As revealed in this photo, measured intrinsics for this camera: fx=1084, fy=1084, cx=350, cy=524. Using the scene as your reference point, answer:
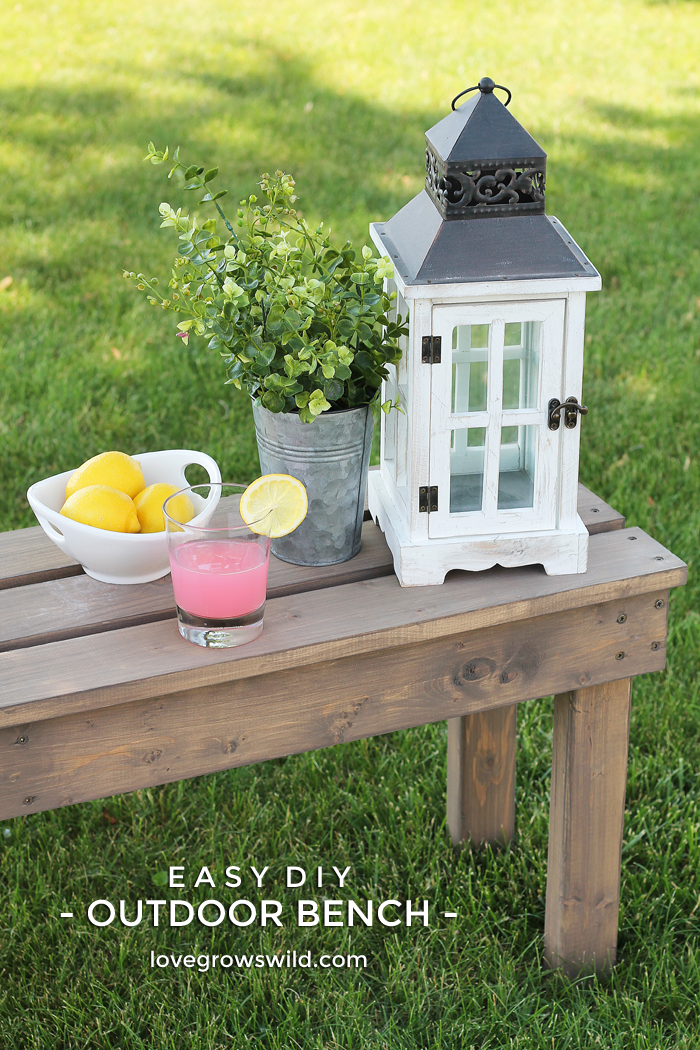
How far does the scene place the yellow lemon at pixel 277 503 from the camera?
120 cm

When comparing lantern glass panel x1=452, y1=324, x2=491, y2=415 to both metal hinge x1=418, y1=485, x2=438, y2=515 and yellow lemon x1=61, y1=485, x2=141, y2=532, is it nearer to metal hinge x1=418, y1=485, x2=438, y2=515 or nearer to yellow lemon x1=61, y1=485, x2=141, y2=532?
metal hinge x1=418, y1=485, x2=438, y2=515

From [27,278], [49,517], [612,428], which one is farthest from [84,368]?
[49,517]

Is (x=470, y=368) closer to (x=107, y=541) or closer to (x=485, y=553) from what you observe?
(x=485, y=553)

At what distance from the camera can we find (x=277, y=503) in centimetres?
120

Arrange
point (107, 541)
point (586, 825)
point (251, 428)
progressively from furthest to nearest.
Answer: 1. point (251, 428)
2. point (586, 825)
3. point (107, 541)

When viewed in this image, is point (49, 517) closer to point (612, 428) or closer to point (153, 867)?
point (153, 867)

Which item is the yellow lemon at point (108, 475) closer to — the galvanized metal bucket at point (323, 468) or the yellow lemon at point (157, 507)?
the yellow lemon at point (157, 507)

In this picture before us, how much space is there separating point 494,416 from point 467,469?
0.09 m

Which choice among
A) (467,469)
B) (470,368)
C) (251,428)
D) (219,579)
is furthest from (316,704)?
(251,428)

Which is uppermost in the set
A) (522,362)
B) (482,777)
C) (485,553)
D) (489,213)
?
(489,213)

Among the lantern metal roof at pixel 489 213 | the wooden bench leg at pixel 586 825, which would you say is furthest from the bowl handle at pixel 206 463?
the wooden bench leg at pixel 586 825

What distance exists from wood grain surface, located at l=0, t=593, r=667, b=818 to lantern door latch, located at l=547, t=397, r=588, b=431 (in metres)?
0.24

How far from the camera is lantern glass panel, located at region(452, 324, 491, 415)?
49.5 inches

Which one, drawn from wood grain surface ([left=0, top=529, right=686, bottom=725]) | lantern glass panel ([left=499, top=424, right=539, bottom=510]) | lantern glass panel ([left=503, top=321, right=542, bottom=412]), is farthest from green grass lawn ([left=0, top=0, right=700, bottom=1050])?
lantern glass panel ([left=503, top=321, right=542, bottom=412])
